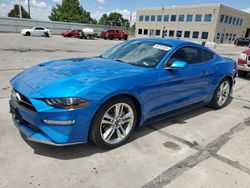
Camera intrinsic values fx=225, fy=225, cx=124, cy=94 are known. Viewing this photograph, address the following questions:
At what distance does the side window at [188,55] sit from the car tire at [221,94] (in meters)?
1.02

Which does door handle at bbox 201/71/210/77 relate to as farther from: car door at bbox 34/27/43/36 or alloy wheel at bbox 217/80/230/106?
car door at bbox 34/27/43/36

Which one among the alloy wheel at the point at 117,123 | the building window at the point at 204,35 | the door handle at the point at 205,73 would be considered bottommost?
the alloy wheel at the point at 117,123

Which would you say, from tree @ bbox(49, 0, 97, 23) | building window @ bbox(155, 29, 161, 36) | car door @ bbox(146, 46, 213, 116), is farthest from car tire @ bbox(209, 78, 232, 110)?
tree @ bbox(49, 0, 97, 23)

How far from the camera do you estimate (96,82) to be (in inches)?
109

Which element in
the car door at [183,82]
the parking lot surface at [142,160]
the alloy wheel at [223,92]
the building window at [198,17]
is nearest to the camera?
the parking lot surface at [142,160]

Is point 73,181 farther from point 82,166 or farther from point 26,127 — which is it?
point 26,127

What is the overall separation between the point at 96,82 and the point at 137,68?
86 centimetres

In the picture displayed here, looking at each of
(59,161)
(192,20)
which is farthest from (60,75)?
(192,20)

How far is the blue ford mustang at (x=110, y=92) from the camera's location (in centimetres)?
261

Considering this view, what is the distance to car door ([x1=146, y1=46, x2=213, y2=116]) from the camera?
11.6ft

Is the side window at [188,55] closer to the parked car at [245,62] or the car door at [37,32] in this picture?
the parked car at [245,62]

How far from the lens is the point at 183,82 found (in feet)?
12.7

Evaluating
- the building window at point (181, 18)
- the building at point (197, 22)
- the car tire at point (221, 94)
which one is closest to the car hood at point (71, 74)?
the car tire at point (221, 94)

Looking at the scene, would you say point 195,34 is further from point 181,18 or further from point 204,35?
point 181,18
